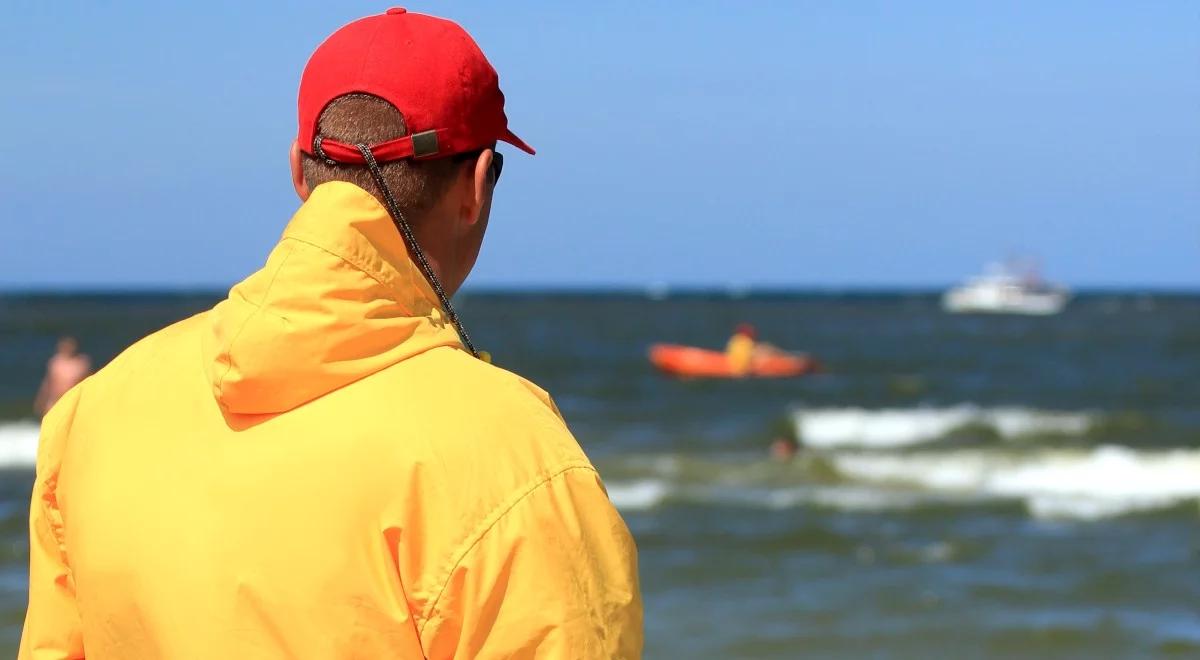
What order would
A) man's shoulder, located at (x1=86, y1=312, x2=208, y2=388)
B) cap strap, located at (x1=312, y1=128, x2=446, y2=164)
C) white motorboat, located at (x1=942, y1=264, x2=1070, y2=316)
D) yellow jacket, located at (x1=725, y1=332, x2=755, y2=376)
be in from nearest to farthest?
cap strap, located at (x1=312, y1=128, x2=446, y2=164) < man's shoulder, located at (x1=86, y1=312, x2=208, y2=388) < yellow jacket, located at (x1=725, y1=332, x2=755, y2=376) < white motorboat, located at (x1=942, y1=264, x2=1070, y2=316)

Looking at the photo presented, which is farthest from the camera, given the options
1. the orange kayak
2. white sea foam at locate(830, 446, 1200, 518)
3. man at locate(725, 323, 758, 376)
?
the orange kayak

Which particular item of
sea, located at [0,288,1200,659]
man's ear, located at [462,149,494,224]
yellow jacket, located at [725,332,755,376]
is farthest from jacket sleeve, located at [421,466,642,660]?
yellow jacket, located at [725,332,755,376]

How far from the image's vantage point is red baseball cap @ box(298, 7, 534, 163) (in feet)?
4.28

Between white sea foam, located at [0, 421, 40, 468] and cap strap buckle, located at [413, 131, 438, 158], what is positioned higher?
cap strap buckle, located at [413, 131, 438, 158]

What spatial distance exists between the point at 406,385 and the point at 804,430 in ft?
69.1

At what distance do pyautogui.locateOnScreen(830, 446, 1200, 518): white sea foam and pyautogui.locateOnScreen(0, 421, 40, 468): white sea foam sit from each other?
33.9 feet

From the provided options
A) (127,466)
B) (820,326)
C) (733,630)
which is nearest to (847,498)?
(733,630)

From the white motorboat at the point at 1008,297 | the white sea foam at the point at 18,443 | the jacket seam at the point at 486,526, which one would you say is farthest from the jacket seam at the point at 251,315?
the white motorboat at the point at 1008,297

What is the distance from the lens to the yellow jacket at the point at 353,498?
1.18 m

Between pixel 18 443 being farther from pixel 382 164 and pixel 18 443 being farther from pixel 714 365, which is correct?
pixel 382 164

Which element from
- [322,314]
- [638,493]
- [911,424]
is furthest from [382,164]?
[911,424]

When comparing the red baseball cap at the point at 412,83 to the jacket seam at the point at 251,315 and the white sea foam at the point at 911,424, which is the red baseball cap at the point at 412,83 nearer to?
the jacket seam at the point at 251,315

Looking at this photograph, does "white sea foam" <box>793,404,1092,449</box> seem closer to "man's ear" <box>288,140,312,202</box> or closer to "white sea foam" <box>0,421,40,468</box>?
"white sea foam" <box>0,421,40,468</box>

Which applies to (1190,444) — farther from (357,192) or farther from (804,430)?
(357,192)
